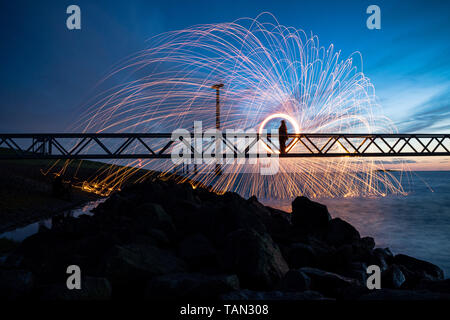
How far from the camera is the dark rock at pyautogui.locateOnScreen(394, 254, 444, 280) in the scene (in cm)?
980

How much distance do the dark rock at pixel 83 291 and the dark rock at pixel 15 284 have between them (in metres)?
0.24

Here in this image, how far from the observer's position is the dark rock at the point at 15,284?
16.3 feet

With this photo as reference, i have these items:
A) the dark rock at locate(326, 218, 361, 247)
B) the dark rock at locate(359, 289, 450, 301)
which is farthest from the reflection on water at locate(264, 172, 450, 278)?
the dark rock at locate(359, 289, 450, 301)

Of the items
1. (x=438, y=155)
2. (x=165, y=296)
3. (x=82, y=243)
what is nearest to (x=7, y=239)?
(x=82, y=243)

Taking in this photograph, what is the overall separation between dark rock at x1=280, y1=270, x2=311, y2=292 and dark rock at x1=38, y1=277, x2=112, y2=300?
376cm

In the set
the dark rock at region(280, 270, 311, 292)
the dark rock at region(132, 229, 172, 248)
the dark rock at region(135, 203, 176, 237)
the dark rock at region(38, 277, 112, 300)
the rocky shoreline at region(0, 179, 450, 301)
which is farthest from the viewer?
the dark rock at region(135, 203, 176, 237)

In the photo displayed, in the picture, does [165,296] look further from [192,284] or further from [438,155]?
[438,155]

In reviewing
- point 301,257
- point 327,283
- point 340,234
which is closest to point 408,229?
point 340,234

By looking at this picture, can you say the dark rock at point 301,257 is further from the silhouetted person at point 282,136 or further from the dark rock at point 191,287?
the silhouetted person at point 282,136

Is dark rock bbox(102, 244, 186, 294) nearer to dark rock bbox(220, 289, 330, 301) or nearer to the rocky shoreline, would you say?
the rocky shoreline

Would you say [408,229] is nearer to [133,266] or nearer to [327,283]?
[327,283]

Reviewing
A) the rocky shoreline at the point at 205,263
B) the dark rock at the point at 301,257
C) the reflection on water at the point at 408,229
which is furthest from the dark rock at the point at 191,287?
the reflection on water at the point at 408,229
